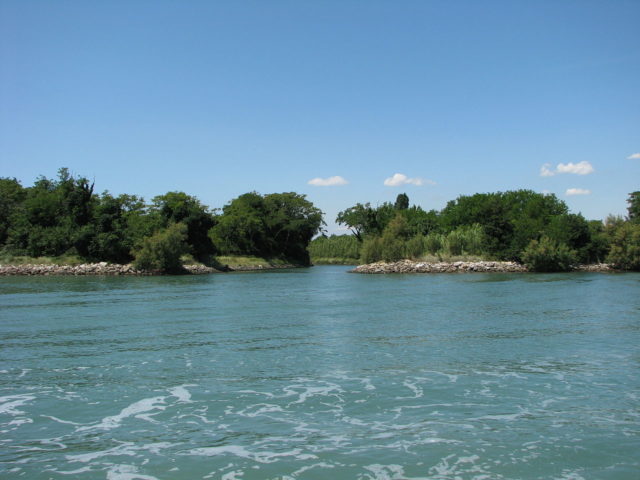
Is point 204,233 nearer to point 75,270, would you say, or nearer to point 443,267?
point 75,270

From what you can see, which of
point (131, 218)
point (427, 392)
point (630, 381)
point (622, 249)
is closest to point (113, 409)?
point (427, 392)

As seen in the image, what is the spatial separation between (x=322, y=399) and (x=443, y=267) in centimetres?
6138

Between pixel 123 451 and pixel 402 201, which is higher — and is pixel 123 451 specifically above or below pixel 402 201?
below

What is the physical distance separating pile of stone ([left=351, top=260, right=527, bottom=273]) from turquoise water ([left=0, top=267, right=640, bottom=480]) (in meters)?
47.5

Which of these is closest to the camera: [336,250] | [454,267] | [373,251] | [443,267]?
[454,267]

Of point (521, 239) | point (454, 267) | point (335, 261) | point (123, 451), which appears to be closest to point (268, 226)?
point (335, 261)

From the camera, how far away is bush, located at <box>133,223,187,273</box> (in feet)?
222

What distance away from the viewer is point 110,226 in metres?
73.6

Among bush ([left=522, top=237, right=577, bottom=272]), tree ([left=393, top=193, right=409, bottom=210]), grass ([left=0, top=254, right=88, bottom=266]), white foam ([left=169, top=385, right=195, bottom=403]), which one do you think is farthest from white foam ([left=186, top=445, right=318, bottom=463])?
tree ([left=393, top=193, right=409, bottom=210])

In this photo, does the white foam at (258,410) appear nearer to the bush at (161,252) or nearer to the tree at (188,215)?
the bush at (161,252)

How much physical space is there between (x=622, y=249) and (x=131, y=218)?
70.2m

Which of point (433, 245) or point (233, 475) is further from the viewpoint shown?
point (433, 245)

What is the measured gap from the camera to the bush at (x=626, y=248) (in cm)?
6212

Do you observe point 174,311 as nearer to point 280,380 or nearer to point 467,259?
point 280,380
